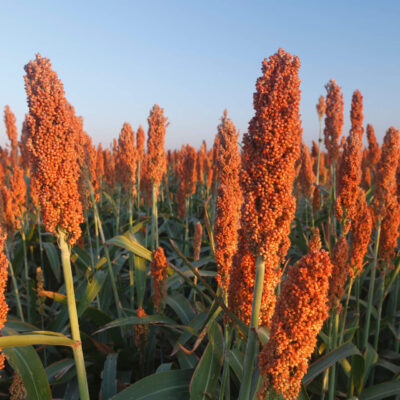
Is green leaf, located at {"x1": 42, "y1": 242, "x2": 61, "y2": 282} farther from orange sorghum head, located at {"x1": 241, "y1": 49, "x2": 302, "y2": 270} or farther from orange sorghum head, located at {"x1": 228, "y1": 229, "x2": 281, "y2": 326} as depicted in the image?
orange sorghum head, located at {"x1": 241, "y1": 49, "x2": 302, "y2": 270}

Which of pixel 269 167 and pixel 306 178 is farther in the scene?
pixel 306 178

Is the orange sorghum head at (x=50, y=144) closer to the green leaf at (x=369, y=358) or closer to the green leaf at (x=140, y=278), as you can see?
the green leaf at (x=140, y=278)

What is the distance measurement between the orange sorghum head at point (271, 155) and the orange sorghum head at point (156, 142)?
2885mm

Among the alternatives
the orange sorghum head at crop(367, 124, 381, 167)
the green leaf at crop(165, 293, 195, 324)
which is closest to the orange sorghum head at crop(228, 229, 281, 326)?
the green leaf at crop(165, 293, 195, 324)

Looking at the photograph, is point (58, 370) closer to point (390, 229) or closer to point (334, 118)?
point (390, 229)

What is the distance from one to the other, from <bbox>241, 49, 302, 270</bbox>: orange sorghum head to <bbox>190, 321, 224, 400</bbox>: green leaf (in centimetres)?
76

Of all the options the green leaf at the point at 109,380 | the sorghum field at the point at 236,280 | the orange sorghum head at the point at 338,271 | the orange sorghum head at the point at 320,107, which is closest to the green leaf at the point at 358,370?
the sorghum field at the point at 236,280

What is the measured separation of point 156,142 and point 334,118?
2502mm

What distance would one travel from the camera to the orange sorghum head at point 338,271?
209cm

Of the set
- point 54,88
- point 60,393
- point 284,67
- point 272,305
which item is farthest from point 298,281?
point 60,393

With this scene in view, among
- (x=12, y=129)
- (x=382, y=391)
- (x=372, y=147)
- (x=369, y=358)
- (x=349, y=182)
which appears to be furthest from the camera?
(x=12, y=129)

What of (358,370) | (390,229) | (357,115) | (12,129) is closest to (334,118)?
(357,115)

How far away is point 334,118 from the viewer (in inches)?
177

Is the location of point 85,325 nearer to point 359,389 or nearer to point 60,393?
point 60,393
